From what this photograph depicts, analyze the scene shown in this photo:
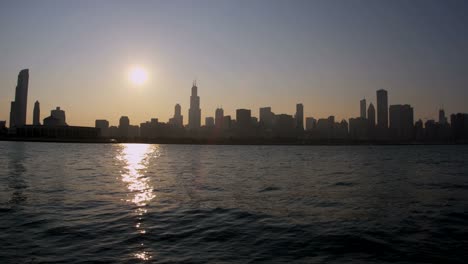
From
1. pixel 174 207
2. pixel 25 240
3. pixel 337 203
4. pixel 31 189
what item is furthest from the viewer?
pixel 31 189

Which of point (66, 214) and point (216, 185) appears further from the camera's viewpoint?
point (216, 185)

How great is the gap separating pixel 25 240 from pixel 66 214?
5.10m

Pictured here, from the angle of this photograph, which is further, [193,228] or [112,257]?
[193,228]

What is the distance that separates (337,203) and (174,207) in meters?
11.0

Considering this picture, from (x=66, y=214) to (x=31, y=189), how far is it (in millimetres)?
12230

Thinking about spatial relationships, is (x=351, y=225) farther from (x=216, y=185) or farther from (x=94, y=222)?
(x=216, y=185)

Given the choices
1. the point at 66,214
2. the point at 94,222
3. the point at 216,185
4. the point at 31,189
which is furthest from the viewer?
the point at 216,185

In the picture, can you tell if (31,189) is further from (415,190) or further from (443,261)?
(415,190)

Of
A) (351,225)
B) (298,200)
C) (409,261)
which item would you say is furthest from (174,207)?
(409,261)

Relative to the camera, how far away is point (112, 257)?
11984 millimetres

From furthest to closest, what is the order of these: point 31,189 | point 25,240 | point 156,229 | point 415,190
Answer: point 415,190 → point 31,189 → point 156,229 → point 25,240

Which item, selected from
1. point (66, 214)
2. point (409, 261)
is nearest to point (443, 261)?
point (409, 261)

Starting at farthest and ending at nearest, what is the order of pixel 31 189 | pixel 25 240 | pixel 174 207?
1. pixel 31 189
2. pixel 174 207
3. pixel 25 240

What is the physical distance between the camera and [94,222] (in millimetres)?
17281
